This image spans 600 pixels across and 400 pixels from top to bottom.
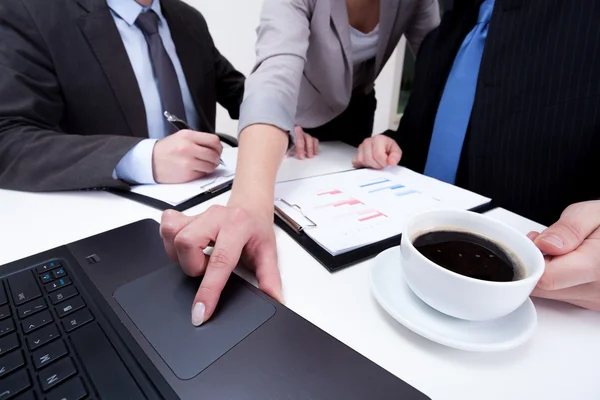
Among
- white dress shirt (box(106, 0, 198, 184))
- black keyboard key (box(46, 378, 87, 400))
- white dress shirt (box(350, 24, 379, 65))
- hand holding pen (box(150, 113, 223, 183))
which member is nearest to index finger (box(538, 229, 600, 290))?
black keyboard key (box(46, 378, 87, 400))

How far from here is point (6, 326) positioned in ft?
0.84

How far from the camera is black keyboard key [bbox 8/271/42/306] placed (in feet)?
0.94

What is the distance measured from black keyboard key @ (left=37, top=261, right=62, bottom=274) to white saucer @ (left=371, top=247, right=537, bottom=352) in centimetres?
32

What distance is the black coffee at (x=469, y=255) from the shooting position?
28 centimetres

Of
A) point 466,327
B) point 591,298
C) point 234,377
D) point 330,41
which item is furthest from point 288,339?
point 330,41

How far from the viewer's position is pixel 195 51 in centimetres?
104

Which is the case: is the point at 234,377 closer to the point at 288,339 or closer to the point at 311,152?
the point at 288,339

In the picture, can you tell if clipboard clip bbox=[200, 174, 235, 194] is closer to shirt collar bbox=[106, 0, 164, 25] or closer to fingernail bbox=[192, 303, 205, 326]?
fingernail bbox=[192, 303, 205, 326]

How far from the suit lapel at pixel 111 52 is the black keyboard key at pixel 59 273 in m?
0.65

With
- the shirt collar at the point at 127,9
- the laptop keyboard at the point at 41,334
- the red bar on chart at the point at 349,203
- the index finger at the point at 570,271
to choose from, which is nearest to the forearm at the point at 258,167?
the red bar on chart at the point at 349,203

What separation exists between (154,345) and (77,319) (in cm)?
7

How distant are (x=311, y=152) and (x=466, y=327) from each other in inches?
22.1

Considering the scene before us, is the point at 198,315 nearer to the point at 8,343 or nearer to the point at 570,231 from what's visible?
the point at 8,343

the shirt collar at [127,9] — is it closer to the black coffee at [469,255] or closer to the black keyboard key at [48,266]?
the black keyboard key at [48,266]
